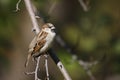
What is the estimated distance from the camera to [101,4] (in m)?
11.1

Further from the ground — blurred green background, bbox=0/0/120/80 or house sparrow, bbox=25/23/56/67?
house sparrow, bbox=25/23/56/67

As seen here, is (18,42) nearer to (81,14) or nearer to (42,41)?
(81,14)

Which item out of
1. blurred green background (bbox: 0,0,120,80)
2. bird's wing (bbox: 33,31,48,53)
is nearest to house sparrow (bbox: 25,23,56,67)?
bird's wing (bbox: 33,31,48,53)

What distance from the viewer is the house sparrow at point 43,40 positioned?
5801mm

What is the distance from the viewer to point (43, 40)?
5.91 metres

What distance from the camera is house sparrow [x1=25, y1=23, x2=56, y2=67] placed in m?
5.80

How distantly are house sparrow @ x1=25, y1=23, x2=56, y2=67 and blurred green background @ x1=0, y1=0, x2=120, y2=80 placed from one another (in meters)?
3.22

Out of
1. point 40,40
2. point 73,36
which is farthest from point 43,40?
point 73,36

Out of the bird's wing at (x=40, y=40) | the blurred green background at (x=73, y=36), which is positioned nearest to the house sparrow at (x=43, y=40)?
the bird's wing at (x=40, y=40)

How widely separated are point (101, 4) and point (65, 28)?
0.79 meters

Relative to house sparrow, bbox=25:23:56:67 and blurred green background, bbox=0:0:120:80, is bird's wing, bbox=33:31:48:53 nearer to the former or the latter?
house sparrow, bbox=25:23:56:67

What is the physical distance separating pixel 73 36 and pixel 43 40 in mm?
5206

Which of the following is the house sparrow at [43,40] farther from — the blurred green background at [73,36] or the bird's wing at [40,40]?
the blurred green background at [73,36]

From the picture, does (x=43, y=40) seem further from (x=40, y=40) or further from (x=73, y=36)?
(x=73, y=36)
